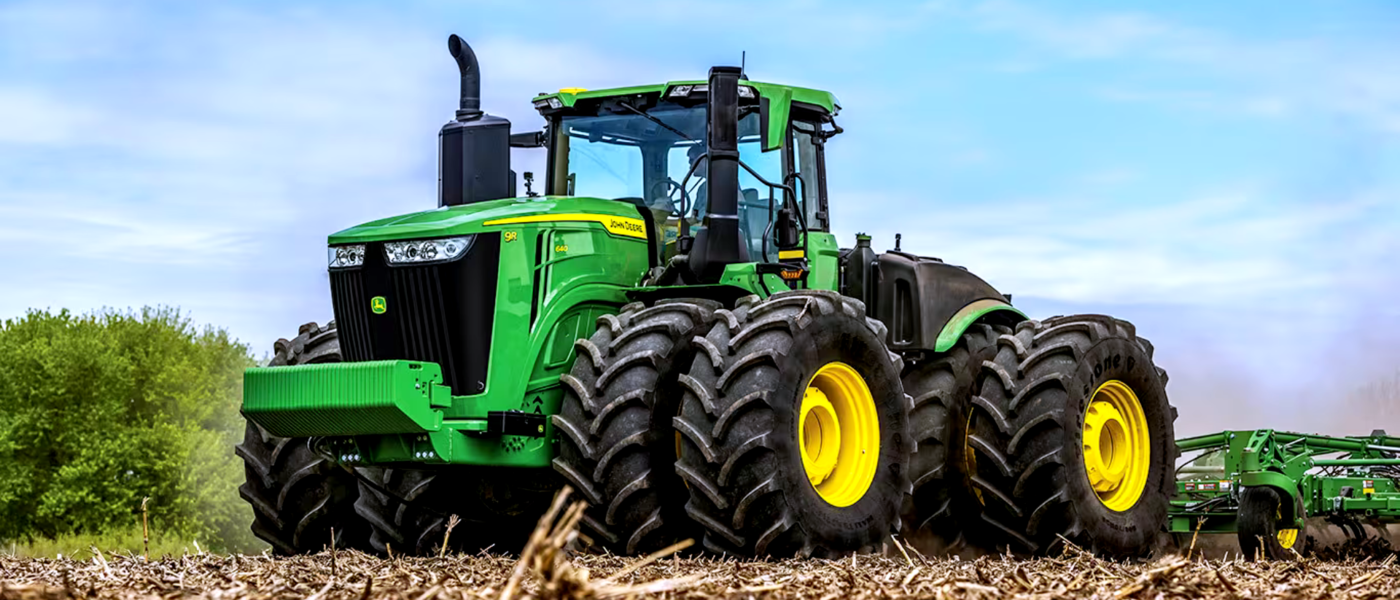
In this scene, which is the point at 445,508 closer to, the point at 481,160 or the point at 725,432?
the point at 481,160

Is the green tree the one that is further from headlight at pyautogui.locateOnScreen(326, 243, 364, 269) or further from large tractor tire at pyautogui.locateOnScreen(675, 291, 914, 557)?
large tractor tire at pyautogui.locateOnScreen(675, 291, 914, 557)

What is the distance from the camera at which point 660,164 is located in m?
10.0

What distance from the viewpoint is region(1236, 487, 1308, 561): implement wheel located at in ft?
42.6

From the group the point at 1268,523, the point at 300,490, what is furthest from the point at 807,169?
the point at 1268,523

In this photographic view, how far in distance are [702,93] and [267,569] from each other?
461 cm

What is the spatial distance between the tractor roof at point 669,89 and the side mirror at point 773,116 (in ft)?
0.07

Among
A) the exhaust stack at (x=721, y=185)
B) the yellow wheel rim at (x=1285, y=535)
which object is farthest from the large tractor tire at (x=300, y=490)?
the yellow wheel rim at (x=1285, y=535)

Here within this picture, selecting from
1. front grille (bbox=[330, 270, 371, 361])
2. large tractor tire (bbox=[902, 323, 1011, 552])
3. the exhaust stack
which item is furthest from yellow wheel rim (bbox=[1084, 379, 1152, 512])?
front grille (bbox=[330, 270, 371, 361])

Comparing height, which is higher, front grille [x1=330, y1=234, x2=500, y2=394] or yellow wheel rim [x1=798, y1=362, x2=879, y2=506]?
front grille [x1=330, y1=234, x2=500, y2=394]

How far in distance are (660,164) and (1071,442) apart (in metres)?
3.20

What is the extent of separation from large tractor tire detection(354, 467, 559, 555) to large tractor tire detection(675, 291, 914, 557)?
156 centimetres

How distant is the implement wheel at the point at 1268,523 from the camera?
1298cm

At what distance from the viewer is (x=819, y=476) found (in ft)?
28.9

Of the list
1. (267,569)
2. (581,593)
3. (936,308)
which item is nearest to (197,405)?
(936,308)
